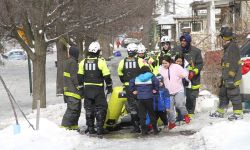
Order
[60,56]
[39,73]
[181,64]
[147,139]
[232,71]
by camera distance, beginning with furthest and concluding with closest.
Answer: [60,56], [39,73], [181,64], [232,71], [147,139]

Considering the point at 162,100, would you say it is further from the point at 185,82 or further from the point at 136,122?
the point at 185,82

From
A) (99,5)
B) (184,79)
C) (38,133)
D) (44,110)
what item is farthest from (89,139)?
(99,5)

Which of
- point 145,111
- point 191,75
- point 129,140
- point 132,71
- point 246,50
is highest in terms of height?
point 246,50

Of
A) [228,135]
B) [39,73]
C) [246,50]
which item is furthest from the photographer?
[39,73]

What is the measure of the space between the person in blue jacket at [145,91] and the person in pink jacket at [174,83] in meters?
0.57

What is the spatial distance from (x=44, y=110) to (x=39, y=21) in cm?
242

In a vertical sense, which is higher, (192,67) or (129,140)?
(192,67)

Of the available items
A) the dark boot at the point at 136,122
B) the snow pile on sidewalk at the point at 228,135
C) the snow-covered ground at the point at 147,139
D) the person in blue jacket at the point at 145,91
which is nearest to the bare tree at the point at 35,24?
the snow-covered ground at the point at 147,139

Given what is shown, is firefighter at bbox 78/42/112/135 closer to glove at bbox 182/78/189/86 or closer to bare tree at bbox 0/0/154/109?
glove at bbox 182/78/189/86

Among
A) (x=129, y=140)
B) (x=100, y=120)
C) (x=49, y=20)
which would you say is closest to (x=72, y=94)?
(x=100, y=120)

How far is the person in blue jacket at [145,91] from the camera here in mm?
9484

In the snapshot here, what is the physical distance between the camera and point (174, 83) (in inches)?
395

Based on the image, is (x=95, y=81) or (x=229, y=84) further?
(x=95, y=81)

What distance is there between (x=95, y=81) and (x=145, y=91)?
1.01 metres
